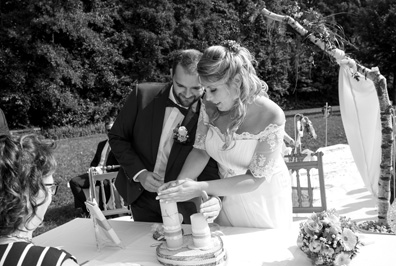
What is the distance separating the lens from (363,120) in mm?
4395

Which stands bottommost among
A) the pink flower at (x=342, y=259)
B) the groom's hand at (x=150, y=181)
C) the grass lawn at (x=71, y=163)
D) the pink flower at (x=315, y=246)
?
the grass lawn at (x=71, y=163)

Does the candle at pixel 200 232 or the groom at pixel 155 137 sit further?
the groom at pixel 155 137

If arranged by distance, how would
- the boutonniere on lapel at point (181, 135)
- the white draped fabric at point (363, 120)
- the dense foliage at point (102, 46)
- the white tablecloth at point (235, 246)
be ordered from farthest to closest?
1. the dense foliage at point (102, 46)
2. the white draped fabric at point (363, 120)
3. the boutonniere on lapel at point (181, 135)
4. the white tablecloth at point (235, 246)

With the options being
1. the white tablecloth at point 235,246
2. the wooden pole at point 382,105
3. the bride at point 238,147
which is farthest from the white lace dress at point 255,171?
the wooden pole at point 382,105

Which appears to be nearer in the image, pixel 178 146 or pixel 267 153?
pixel 267 153

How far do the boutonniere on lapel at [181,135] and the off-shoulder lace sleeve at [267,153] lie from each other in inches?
21.6

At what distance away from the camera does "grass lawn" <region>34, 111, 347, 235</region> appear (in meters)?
5.88

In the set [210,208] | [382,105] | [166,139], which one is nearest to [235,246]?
[210,208]

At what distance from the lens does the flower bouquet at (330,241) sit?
5.90 feet

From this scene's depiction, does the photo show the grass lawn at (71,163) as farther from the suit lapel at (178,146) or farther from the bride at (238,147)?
the bride at (238,147)

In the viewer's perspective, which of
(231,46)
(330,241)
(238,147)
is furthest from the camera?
(238,147)

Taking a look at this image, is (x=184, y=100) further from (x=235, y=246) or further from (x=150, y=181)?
(x=235, y=246)

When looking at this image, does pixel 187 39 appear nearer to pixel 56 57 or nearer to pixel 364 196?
pixel 56 57

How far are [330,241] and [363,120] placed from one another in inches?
113
